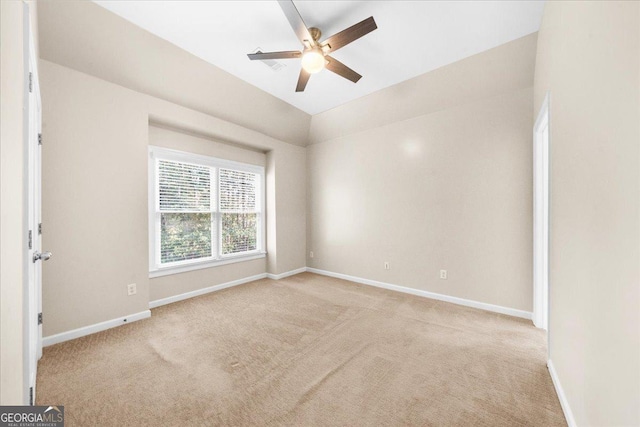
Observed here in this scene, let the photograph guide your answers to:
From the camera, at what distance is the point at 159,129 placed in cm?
336

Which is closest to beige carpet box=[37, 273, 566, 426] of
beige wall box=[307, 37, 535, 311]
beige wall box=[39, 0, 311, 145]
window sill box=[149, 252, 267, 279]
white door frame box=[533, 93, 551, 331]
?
white door frame box=[533, 93, 551, 331]

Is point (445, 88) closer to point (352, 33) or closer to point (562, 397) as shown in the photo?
point (352, 33)

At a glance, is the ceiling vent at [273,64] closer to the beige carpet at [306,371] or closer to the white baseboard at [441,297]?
the beige carpet at [306,371]

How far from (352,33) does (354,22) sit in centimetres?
41

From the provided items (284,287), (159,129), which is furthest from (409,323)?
(159,129)

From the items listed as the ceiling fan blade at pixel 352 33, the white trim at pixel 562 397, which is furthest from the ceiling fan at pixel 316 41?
the white trim at pixel 562 397

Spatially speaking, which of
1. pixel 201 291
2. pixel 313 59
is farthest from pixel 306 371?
pixel 313 59

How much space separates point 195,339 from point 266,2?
3.20 m

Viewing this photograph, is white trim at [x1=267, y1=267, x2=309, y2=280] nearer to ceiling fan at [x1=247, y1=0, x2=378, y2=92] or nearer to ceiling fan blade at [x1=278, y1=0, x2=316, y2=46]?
ceiling fan at [x1=247, y1=0, x2=378, y2=92]

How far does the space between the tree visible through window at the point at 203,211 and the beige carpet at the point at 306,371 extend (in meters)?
0.92

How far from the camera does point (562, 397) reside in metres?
1.59

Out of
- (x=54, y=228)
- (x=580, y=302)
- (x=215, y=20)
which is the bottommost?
(x=580, y=302)

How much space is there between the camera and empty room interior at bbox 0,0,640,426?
116cm

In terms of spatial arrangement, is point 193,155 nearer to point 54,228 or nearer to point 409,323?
point 54,228
